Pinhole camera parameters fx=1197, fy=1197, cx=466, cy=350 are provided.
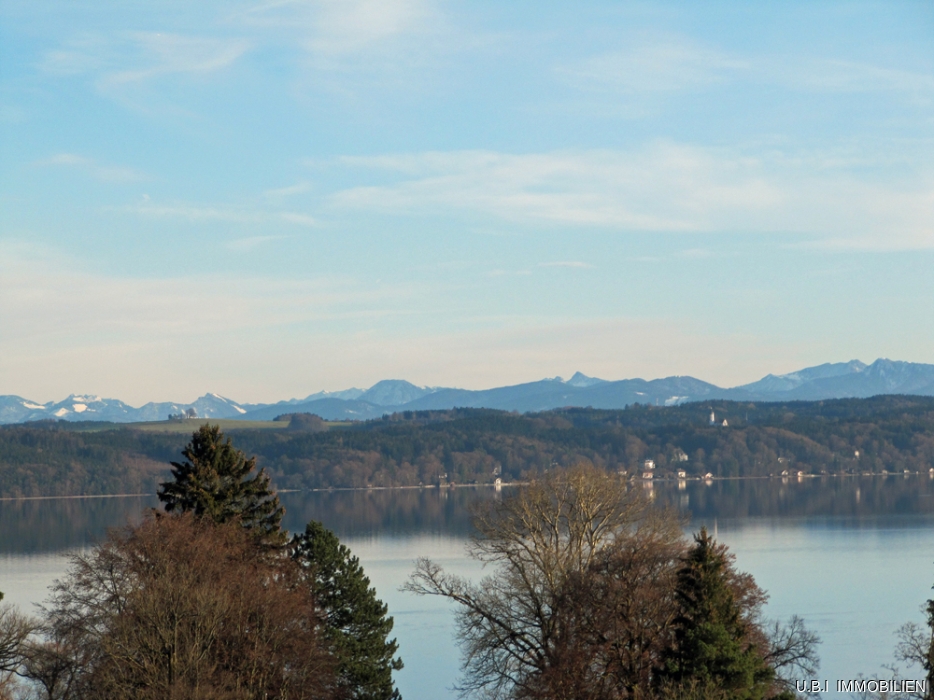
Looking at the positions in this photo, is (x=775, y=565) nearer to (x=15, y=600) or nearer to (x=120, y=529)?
(x=15, y=600)

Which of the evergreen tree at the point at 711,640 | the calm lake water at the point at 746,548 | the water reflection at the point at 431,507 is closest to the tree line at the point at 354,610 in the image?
the evergreen tree at the point at 711,640

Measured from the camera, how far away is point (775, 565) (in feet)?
226

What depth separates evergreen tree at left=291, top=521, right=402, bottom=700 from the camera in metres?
27.0

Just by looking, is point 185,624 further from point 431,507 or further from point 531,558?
point 431,507

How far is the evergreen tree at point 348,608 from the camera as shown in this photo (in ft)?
88.5

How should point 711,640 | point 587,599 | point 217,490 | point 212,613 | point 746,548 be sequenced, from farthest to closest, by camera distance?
point 746,548 → point 217,490 → point 587,599 → point 212,613 → point 711,640

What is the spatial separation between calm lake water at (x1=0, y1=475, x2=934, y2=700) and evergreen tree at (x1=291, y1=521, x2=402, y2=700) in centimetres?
443

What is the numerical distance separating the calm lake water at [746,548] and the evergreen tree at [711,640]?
12.9 metres

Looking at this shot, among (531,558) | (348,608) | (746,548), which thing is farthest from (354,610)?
(746,548)

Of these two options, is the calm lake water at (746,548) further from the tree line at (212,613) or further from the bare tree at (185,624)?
the bare tree at (185,624)

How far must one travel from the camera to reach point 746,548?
7856cm

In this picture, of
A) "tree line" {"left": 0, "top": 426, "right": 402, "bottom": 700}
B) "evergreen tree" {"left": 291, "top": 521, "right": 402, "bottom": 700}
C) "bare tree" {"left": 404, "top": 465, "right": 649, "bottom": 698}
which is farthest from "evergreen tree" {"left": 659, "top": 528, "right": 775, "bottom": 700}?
"evergreen tree" {"left": 291, "top": 521, "right": 402, "bottom": 700}

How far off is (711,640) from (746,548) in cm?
Result: 6011

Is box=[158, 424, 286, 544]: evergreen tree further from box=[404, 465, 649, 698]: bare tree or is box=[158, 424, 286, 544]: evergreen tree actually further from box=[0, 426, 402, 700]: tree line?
box=[404, 465, 649, 698]: bare tree
